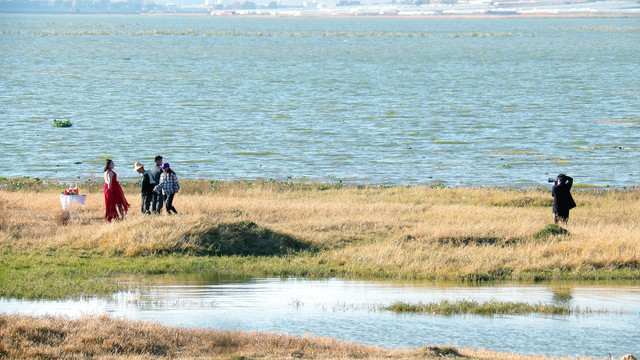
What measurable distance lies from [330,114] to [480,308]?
4878 cm

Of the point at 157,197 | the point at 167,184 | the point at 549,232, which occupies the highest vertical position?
the point at 167,184

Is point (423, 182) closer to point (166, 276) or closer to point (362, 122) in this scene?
point (166, 276)

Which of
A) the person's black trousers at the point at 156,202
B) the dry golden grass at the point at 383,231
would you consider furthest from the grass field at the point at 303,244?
the person's black trousers at the point at 156,202

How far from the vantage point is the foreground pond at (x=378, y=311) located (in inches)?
576

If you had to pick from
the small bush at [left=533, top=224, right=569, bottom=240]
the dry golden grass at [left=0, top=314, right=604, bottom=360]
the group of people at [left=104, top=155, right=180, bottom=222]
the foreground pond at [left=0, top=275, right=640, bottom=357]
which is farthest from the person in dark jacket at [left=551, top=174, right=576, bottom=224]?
the dry golden grass at [left=0, top=314, right=604, bottom=360]

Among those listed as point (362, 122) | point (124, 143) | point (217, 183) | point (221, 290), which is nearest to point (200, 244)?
point (221, 290)

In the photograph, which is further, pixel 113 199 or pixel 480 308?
pixel 113 199

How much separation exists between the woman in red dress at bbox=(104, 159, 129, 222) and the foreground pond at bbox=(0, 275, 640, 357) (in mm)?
4289

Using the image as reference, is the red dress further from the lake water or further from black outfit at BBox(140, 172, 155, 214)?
the lake water

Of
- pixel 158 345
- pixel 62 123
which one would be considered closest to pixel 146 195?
pixel 158 345

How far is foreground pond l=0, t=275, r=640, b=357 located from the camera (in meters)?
14.6

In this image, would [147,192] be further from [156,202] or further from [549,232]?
[549,232]

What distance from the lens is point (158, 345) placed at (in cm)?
1281

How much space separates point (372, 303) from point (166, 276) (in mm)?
4925
